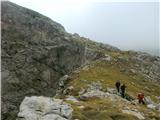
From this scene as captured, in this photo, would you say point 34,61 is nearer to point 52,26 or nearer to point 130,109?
point 52,26

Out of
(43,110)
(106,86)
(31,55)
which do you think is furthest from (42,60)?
(43,110)

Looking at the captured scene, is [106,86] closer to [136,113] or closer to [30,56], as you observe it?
[136,113]

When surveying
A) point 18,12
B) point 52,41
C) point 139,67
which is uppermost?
point 18,12

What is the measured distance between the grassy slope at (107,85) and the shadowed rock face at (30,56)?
18.7m

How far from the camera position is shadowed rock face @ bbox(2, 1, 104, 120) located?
11262 cm

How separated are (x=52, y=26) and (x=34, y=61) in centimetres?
1445

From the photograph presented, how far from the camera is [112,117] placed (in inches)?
1838

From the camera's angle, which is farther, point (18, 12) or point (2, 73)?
point (18, 12)

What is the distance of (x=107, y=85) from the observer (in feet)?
251

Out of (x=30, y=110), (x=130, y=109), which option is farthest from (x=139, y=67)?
(x=30, y=110)

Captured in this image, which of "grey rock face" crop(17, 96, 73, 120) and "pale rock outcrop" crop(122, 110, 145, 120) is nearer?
"grey rock face" crop(17, 96, 73, 120)

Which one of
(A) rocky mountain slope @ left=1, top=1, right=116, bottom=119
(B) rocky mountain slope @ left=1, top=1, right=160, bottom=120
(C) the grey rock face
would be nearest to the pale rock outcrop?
(C) the grey rock face

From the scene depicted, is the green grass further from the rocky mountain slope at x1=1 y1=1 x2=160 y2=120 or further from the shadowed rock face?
the shadowed rock face

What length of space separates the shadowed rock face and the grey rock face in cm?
6460
